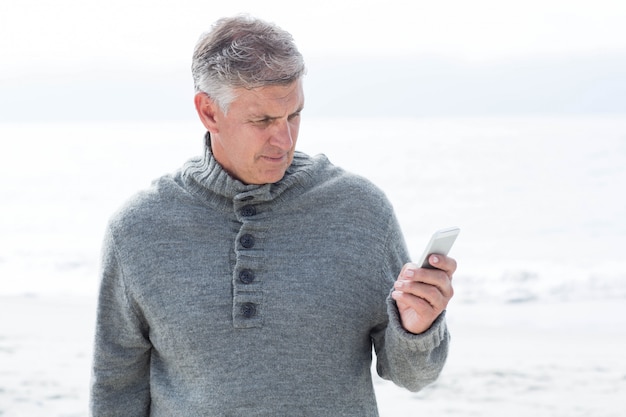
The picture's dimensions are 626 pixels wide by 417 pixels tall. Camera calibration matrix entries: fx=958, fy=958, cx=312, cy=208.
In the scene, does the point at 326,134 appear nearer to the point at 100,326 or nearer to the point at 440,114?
the point at 440,114

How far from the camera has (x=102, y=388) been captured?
175 cm

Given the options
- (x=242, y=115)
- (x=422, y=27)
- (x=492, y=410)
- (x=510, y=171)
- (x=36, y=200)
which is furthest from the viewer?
(x=422, y=27)

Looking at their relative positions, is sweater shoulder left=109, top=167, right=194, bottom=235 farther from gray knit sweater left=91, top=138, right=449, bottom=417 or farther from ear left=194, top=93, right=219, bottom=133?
ear left=194, top=93, right=219, bottom=133

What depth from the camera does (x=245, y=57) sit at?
Result: 1570 millimetres

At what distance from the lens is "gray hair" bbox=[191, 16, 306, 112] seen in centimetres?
156

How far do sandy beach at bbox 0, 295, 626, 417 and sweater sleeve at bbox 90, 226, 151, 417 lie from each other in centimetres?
295

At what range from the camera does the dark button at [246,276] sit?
1659 millimetres

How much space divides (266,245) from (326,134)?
16.9 m

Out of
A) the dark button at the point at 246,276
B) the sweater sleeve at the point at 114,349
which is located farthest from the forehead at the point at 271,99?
the sweater sleeve at the point at 114,349

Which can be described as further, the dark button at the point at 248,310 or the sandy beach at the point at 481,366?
the sandy beach at the point at 481,366

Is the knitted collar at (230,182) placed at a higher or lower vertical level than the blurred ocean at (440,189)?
higher

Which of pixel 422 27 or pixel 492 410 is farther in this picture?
pixel 422 27

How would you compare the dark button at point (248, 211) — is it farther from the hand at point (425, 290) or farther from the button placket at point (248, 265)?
the hand at point (425, 290)

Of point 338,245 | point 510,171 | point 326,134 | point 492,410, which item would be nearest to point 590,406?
point 492,410
